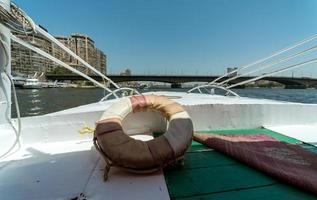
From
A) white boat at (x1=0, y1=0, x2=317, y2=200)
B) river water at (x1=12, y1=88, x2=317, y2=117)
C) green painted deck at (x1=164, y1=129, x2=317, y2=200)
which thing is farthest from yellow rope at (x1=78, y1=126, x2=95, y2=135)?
river water at (x1=12, y1=88, x2=317, y2=117)

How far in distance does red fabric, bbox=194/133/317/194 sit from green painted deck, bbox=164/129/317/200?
62mm

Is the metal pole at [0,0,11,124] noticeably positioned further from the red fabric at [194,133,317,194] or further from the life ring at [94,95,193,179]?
the red fabric at [194,133,317,194]

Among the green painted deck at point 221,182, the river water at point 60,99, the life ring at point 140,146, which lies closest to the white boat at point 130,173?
the green painted deck at point 221,182

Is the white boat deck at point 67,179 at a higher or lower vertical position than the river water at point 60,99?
higher

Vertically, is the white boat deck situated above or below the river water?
above

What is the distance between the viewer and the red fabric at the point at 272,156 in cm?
184

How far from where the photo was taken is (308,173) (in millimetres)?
1893

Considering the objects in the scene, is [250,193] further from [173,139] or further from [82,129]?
[82,129]

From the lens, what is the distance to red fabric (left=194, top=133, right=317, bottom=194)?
184 centimetres

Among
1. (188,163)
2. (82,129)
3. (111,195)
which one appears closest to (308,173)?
(188,163)

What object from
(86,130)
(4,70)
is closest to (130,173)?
(86,130)

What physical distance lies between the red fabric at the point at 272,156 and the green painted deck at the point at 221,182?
0.20 feet

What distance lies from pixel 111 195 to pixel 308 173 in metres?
1.52

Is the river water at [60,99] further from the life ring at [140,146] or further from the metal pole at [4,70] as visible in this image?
the life ring at [140,146]
